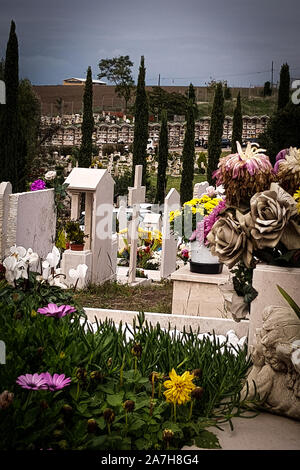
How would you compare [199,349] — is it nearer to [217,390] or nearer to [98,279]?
[217,390]

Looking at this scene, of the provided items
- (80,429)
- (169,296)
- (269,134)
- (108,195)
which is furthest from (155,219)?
(80,429)

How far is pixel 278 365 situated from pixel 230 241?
603 mm

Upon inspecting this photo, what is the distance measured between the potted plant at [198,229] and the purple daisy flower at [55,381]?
89.5 inches

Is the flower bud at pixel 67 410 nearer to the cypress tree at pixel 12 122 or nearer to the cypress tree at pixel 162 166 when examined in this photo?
the cypress tree at pixel 12 122

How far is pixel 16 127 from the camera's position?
1505cm

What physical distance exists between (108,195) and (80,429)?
6.48 m

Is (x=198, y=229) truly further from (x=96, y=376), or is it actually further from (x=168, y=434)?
(x=168, y=434)

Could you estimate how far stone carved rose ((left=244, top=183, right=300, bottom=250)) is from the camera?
280cm

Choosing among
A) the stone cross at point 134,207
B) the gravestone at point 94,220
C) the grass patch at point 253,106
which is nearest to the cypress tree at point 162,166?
the stone cross at point 134,207

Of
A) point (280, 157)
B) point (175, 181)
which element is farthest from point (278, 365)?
point (175, 181)

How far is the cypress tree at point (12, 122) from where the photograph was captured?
1454 centimetres

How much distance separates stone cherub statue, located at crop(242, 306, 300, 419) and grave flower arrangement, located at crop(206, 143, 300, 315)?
367mm

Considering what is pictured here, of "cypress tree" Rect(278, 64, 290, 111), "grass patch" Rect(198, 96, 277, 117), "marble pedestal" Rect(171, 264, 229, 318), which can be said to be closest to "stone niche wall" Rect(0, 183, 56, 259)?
"marble pedestal" Rect(171, 264, 229, 318)
